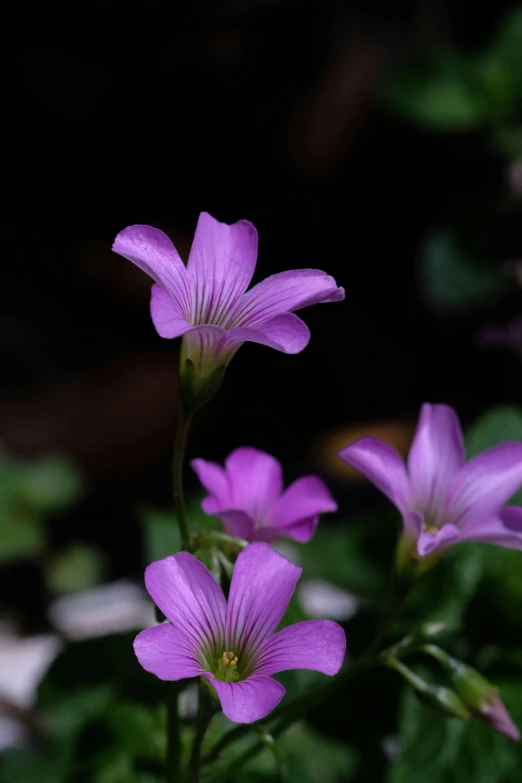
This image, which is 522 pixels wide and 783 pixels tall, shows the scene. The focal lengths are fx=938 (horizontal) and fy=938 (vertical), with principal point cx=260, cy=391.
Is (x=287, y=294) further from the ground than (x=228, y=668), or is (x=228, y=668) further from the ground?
(x=287, y=294)

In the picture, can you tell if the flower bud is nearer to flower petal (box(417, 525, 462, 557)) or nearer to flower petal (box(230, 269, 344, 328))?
flower petal (box(417, 525, 462, 557))

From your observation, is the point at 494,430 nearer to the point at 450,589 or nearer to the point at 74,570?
the point at 450,589

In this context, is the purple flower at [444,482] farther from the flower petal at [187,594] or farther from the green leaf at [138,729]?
the green leaf at [138,729]

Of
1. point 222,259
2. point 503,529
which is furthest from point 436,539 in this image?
point 222,259

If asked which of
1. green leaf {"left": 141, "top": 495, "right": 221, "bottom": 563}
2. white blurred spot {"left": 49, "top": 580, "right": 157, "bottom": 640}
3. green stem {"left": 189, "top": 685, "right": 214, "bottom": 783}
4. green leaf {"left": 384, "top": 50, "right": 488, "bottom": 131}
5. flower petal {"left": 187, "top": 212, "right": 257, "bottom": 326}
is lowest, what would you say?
white blurred spot {"left": 49, "top": 580, "right": 157, "bottom": 640}

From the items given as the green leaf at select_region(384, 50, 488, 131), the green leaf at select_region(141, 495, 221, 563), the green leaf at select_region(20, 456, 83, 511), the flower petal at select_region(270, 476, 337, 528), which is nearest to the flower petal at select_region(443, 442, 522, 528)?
the flower petal at select_region(270, 476, 337, 528)

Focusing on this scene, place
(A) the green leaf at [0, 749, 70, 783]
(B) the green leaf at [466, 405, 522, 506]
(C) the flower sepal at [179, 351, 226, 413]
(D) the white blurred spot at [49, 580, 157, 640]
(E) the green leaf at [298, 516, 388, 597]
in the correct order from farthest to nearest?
(D) the white blurred spot at [49, 580, 157, 640] < (E) the green leaf at [298, 516, 388, 597] < (B) the green leaf at [466, 405, 522, 506] < (A) the green leaf at [0, 749, 70, 783] < (C) the flower sepal at [179, 351, 226, 413]
